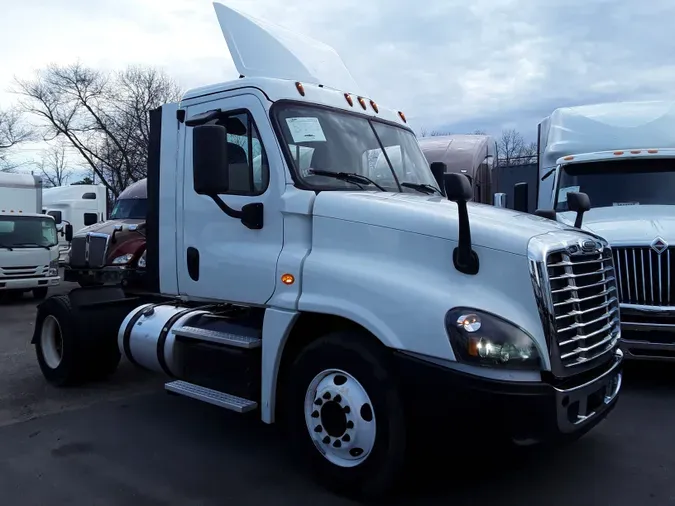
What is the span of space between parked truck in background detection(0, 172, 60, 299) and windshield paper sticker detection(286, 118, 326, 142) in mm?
11804

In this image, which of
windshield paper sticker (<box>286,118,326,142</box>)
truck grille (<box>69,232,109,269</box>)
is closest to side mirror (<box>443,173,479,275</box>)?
windshield paper sticker (<box>286,118,326,142</box>)

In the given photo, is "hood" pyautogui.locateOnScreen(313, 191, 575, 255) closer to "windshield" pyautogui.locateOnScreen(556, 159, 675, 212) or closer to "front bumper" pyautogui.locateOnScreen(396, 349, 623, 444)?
"front bumper" pyautogui.locateOnScreen(396, 349, 623, 444)

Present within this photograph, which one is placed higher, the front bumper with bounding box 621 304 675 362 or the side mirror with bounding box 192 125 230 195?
the side mirror with bounding box 192 125 230 195

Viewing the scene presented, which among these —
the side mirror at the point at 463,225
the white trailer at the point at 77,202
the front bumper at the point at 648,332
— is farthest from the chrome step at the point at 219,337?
the white trailer at the point at 77,202

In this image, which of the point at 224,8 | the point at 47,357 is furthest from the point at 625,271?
the point at 47,357

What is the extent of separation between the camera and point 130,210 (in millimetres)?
12844

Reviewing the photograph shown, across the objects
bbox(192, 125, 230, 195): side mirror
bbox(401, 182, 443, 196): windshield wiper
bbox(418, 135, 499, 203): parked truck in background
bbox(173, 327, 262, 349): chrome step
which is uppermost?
bbox(418, 135, 499, 203): parked truck in background

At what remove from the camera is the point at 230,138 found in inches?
189

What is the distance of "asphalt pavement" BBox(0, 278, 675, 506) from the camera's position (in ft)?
13.2

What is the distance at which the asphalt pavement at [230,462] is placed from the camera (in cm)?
403

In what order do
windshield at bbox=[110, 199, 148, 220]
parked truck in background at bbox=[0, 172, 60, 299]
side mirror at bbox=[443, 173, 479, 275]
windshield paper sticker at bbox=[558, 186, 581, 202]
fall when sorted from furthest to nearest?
1. parked truck in background at bbox=[0, 172, 60, 299]
2. windshield at bbox=[110, 199, 148, 220]
3. windshield paper sticker at bbox=[558, 186, 581, 202]
4. side mirror at bbox=[443, 173, 479, 275]

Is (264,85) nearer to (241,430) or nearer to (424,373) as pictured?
(424,373)

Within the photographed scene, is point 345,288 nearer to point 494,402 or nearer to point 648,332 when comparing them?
point 494,402

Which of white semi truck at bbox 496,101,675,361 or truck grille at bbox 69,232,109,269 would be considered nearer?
white semi truck at bbox 496,101,675,361
